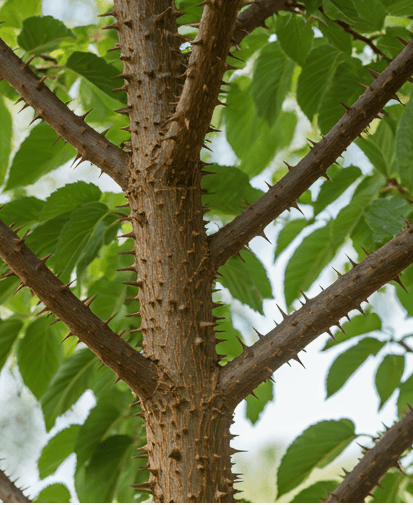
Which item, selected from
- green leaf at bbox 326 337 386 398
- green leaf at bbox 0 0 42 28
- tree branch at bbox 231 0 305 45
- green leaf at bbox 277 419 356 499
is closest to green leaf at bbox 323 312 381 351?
green leaf at bbox 326 337 386 398

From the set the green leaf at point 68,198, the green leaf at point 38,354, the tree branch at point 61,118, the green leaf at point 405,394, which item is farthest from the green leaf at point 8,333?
the green leaf at point 405,394

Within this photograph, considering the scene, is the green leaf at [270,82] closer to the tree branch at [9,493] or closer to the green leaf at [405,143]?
the green leaf at [405,143]

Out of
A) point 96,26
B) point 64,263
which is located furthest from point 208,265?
point 96,26

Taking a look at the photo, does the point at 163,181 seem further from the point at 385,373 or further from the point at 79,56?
the point at 385,373

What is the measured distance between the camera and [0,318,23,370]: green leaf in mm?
522

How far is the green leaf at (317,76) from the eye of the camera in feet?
1.72

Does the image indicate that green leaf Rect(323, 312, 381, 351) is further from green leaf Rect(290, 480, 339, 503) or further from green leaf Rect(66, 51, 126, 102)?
green leaf Rect(66, 51, 126, 102)

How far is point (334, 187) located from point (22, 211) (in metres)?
0.31

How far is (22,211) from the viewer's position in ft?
1.67

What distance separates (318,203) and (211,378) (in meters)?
0.27


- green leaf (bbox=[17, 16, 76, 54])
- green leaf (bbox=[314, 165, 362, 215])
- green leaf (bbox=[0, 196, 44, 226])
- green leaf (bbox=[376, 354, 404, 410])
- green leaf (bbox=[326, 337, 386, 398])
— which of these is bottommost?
green leaf (bbox=[376, 354, 404, 410])

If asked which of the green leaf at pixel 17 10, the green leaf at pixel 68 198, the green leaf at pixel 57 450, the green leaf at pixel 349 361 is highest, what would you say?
the green leaf at pixel 17 10

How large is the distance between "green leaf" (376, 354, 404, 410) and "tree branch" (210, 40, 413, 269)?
1.03 feet

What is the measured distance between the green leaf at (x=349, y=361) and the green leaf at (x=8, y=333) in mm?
339
